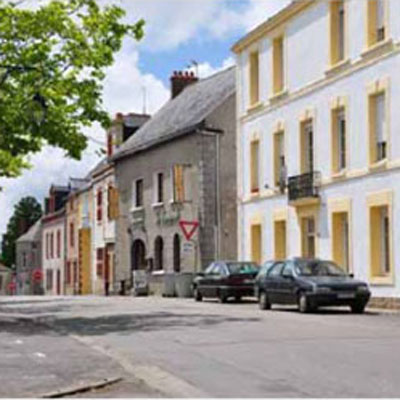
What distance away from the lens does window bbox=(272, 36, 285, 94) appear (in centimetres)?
3606

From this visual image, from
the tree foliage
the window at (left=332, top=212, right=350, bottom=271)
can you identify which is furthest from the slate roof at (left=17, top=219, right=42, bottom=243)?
the window at (left=332, top=212, right=350, bottom=271)

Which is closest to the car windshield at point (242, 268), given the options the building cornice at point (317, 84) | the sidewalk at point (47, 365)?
the building cornice at point (317, 84)

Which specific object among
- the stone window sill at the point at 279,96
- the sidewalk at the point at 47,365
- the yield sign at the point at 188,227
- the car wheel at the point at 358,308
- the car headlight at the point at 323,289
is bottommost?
the sidewalk at the point at 47,365

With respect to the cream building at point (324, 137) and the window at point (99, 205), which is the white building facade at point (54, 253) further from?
the cream building at point (324, 137)

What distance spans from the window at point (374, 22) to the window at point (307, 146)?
4842 mm

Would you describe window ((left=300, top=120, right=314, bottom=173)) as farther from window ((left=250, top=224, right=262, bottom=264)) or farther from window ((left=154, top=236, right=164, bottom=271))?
window ((left=154, top=236, right=164, bottom=271))

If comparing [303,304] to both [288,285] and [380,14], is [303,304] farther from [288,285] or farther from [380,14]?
[380,14]

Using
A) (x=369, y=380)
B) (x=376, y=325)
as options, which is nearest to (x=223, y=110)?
(x=376, y=325)

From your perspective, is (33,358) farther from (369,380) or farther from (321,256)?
(321,256)

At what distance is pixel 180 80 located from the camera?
5447 cm

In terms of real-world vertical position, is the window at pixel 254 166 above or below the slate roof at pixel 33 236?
above

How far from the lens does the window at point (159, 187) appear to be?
4750 cm

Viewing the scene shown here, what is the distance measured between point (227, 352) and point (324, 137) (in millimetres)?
17719

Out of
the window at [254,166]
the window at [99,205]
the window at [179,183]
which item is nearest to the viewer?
the window at [254,166]
